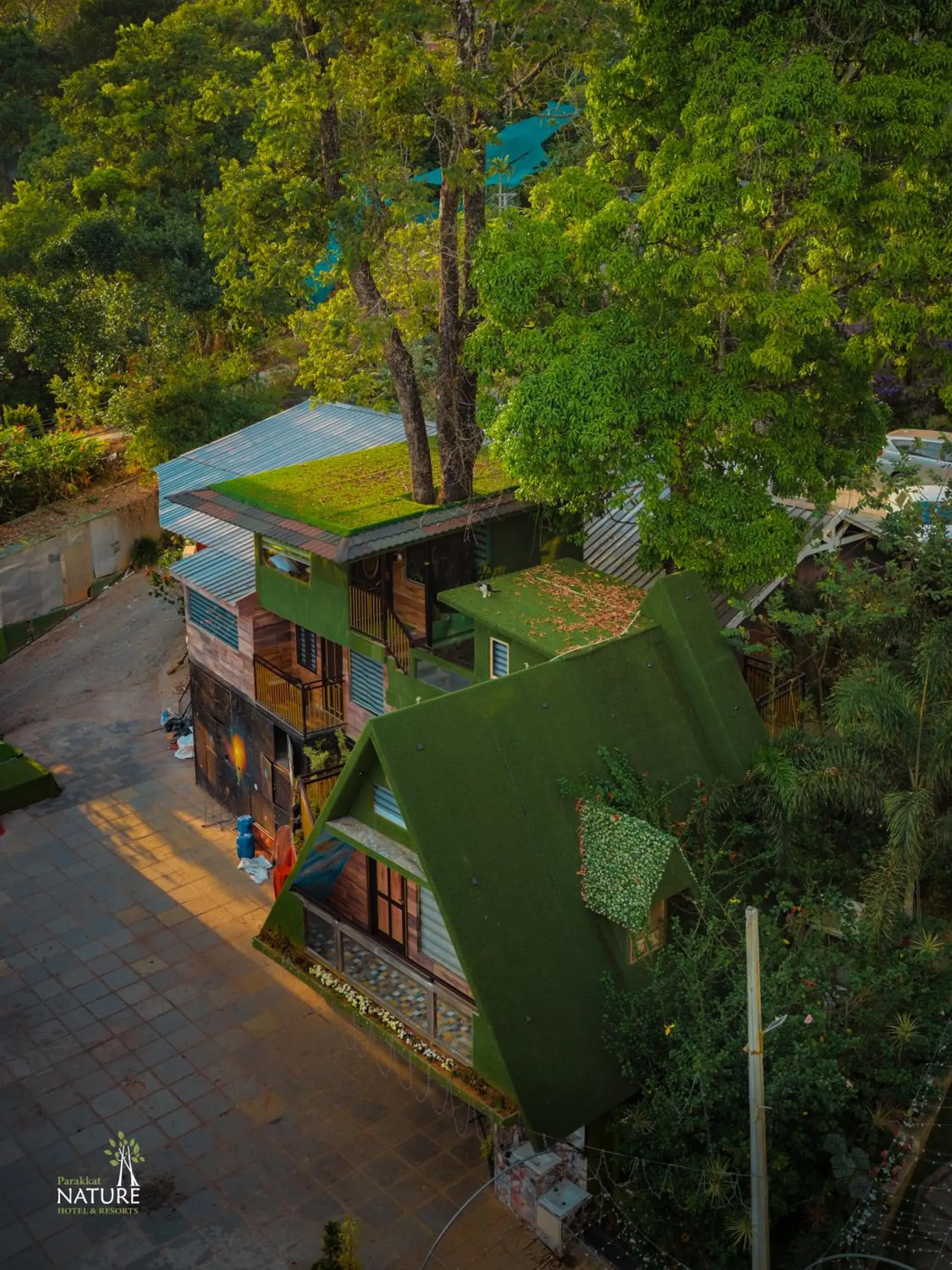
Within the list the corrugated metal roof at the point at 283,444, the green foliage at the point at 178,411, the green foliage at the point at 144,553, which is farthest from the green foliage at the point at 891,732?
the green foliage at the point at 144,553

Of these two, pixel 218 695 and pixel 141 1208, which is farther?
pixel 218 695

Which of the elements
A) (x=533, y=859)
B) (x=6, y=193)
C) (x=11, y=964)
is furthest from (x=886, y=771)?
(x=6, y=193)

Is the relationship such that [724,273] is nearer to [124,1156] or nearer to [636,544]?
[636,544]

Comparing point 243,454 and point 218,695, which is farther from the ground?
point 243,454

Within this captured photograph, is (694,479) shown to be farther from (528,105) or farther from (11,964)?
(11,964)

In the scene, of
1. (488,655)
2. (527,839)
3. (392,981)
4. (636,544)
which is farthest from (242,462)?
(527,839)

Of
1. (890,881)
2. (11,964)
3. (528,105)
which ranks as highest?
(528,105)

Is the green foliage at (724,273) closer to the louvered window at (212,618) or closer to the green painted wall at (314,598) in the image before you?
the green painted wall at (314,598)
